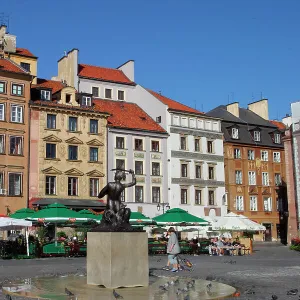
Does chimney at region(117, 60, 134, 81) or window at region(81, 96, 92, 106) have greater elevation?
chimney at region(117, 60, 134, 81)

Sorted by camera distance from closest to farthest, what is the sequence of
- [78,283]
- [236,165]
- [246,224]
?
[78,283] → [246,224] → [236,165]

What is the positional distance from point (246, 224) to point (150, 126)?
16.2 metres

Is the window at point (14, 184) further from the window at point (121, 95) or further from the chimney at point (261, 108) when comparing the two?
the chimney at point (261, 108)

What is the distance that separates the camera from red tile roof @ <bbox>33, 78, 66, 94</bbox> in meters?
45.3

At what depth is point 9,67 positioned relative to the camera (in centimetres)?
4084

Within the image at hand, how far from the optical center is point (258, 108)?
6000 cm

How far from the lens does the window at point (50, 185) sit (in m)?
40.7

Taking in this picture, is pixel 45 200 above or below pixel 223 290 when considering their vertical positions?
above

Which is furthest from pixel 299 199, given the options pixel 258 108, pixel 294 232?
pixel 258 108

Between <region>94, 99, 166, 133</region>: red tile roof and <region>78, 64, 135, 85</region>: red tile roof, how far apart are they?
7.22 feet

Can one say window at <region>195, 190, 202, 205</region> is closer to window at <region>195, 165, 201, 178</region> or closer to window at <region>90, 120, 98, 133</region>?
window at <region>195, 165, 201, 178</region>

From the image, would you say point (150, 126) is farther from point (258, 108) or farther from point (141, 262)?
point (141, 262)

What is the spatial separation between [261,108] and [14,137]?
30099 millimetres

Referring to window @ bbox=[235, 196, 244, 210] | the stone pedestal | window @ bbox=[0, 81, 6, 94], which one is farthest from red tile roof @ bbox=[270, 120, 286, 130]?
the stone pedestal
